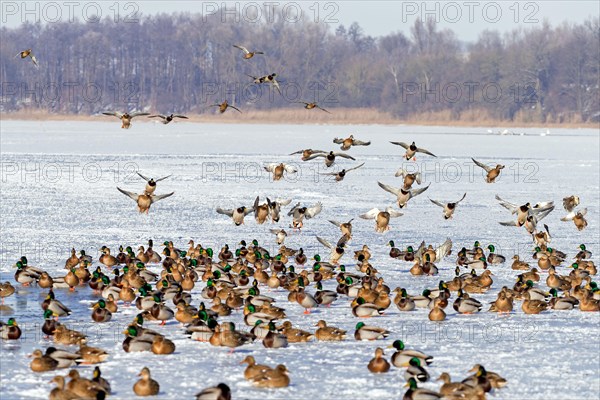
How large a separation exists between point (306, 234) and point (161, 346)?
9.93 metres

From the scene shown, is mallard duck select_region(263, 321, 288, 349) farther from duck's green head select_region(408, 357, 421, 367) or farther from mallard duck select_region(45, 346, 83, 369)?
mallard duck select_region(45, 346, 83, 369)

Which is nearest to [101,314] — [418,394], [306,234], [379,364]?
[379,364]

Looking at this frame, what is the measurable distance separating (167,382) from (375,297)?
13.9 feet

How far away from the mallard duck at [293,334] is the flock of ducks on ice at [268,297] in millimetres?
18

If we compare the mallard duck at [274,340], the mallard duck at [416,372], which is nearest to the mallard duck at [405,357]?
the mallard duck at [416,372]

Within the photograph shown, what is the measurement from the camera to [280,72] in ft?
300

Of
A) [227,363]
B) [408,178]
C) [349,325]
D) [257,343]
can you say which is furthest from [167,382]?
[408,178]

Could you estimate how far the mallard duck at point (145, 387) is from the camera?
352 inches

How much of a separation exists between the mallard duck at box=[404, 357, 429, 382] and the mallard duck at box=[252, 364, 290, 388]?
1109 mm

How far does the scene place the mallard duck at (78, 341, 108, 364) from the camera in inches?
398

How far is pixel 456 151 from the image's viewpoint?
42062 millimetres

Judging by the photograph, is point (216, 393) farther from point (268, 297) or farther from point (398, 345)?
point (268, 297)

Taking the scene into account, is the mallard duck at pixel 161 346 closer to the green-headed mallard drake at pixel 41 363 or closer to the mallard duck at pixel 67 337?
the mallard duck at pixel 67 337

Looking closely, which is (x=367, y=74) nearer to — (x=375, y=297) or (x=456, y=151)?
(x=456, y=151)
